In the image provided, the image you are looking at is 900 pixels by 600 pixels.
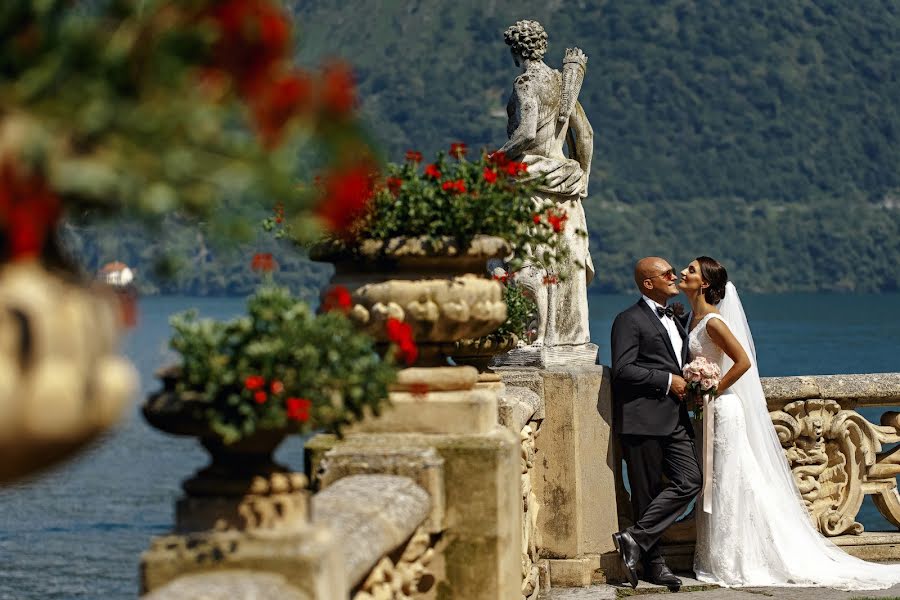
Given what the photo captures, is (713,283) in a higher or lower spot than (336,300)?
higher

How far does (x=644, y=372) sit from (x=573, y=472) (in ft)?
2.11

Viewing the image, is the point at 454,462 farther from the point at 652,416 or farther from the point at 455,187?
the point at 652,416

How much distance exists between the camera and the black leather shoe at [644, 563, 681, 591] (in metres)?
8.67

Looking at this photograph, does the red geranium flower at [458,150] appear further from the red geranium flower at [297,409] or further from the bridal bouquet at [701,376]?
the bridal bouquet at [701,376]

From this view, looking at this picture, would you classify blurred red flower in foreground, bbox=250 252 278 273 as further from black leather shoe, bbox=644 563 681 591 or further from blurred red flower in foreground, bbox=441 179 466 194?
black leather shoe, bbox=644 563 681 591

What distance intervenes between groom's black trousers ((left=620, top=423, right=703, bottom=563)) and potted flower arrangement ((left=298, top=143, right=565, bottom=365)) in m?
3.51

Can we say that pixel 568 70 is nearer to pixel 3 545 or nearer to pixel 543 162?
pixel 543 162

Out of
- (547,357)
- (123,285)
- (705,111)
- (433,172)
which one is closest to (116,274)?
(123,285)

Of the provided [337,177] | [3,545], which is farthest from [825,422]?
[3,545]

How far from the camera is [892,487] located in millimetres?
9516

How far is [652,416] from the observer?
29.1ft

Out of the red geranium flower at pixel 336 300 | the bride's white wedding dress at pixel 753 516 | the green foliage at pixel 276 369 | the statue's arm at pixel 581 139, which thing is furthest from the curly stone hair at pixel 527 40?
the green foliage at pixel 276 369

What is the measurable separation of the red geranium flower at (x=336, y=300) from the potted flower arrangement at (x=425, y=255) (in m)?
0.31

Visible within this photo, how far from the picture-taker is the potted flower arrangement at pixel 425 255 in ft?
17.4
